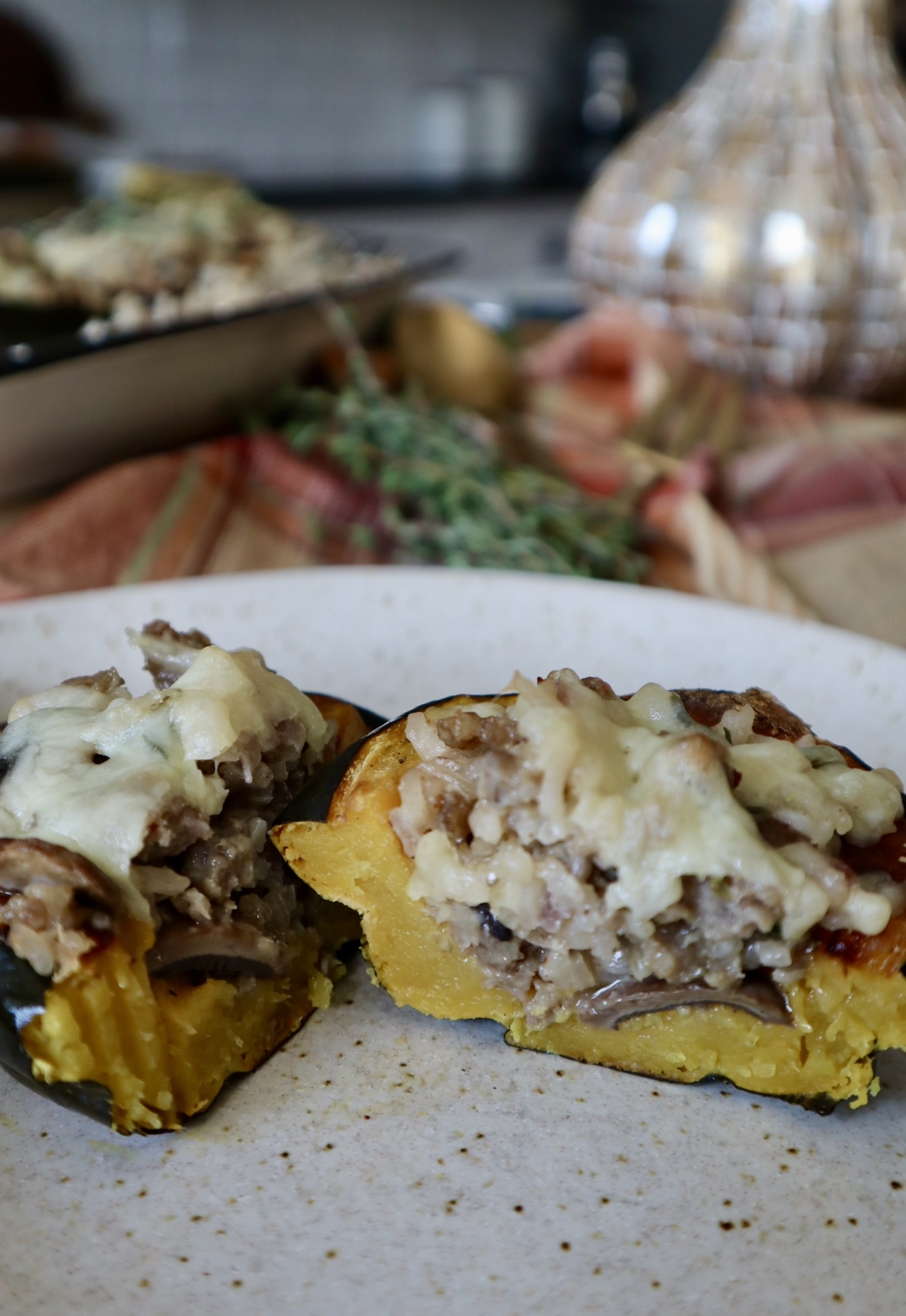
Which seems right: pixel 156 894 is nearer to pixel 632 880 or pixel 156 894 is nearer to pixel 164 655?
pixel 164 655

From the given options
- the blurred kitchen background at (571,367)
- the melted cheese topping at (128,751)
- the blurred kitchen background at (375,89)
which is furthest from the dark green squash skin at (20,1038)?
the blurred kitchen background at (375,89)

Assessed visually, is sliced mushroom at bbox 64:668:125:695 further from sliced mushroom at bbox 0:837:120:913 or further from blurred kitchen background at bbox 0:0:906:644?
blurred kitchen background at bbox 0:0:906:644

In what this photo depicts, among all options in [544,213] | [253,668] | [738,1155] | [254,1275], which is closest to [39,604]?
[253,668]

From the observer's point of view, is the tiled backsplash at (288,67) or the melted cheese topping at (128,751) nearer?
the melted cheese topping at (128,751)

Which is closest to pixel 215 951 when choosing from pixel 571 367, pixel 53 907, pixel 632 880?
pixel 53 907

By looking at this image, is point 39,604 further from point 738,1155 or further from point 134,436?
point 738,1155

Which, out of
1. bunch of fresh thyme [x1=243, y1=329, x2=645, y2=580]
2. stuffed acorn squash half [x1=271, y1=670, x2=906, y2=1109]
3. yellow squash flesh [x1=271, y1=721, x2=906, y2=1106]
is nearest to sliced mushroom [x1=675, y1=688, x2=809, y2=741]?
stuffed acorn squash half [x1=271, y1=670, x2=906, y2=1109]

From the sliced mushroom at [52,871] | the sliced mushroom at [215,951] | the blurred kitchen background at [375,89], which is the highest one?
the sliced mushroom at [52,871]

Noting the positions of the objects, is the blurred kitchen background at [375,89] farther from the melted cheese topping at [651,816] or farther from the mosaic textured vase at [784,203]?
the melted cheese topping at [651,816]
